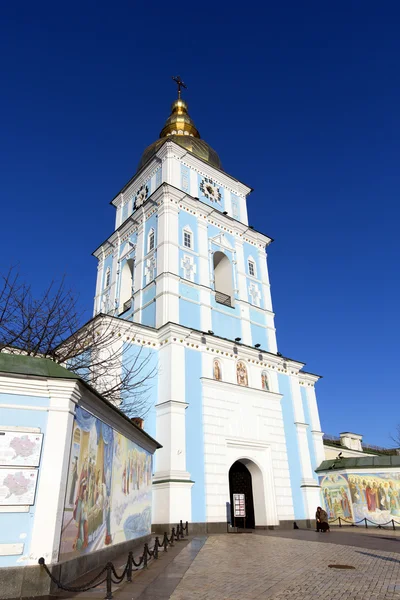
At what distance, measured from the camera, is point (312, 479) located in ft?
71.0

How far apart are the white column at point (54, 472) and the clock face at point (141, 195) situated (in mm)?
22024

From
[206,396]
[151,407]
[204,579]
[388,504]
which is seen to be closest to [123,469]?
[204,579]

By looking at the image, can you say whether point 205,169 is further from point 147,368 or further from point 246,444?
point 246,444

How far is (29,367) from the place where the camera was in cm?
668

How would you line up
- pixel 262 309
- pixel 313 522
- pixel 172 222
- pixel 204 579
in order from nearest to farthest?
1. pixel 204 579
2. pixel 313 522
3. pixel 172 222
4. pixel 262 309

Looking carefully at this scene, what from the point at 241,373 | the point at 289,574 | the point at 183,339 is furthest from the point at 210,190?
the point at 289,574

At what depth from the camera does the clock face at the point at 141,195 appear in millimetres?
27353

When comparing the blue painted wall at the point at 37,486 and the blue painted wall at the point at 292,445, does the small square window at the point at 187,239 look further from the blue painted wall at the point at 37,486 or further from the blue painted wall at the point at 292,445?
the blue painted wall at the point at 37,486

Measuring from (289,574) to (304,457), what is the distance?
595 inches

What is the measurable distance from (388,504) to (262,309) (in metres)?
11.8

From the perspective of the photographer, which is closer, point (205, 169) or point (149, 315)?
point (149, 315)

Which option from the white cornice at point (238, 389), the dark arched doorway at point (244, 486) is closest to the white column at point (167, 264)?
the white cornice at point (238, 389)

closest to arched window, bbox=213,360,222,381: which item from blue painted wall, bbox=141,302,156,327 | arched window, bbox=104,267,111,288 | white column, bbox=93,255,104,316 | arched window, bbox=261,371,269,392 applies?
arched window, bbox=261,371,269,392

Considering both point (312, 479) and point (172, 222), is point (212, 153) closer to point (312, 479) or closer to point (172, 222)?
point (172, 222)
